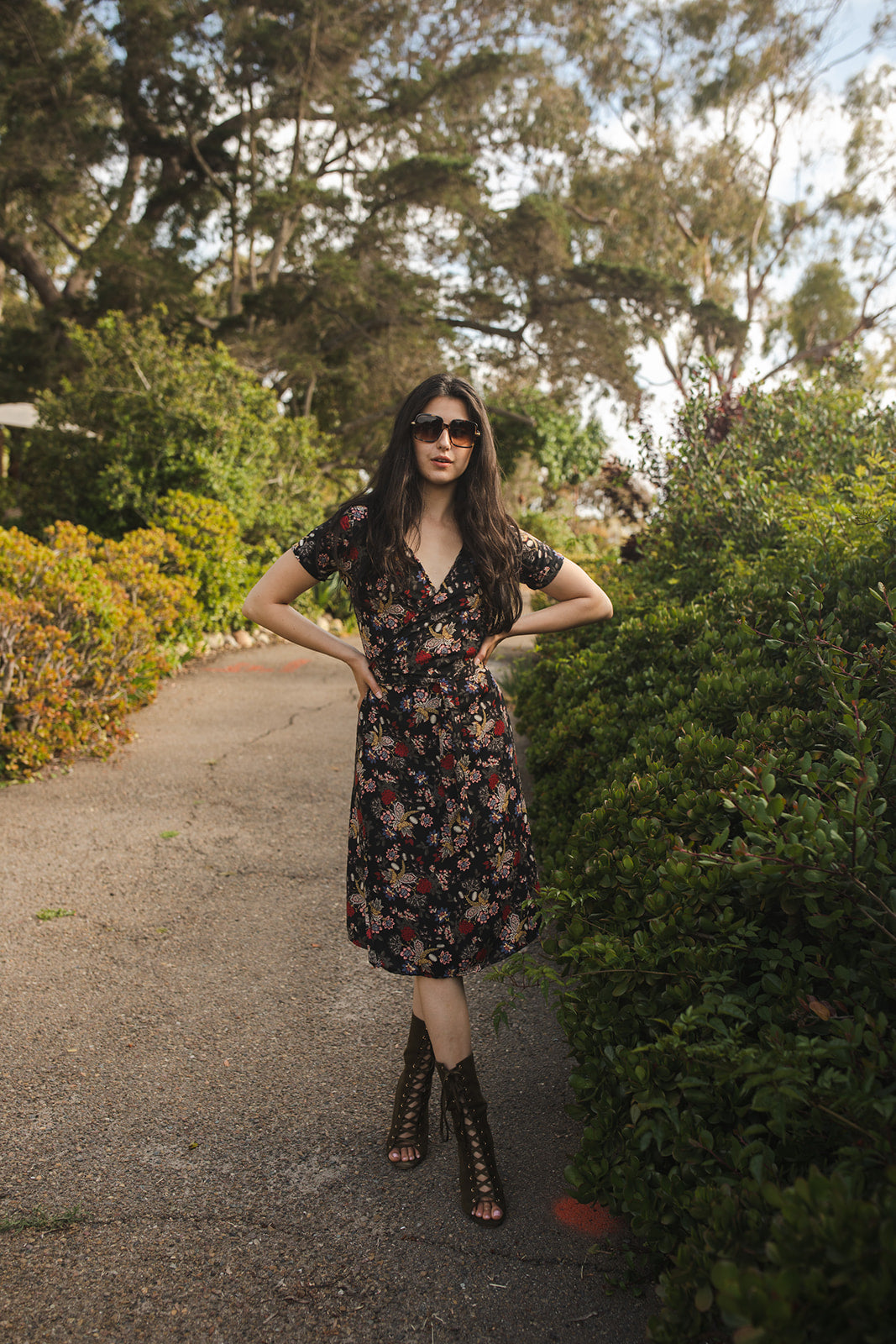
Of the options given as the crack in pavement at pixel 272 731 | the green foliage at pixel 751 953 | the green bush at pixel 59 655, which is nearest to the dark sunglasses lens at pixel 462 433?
the green foliage at pixel 751 953

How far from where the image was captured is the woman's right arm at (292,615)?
2260 mm

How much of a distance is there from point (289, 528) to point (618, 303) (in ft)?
31.0

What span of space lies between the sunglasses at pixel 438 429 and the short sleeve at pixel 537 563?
12.4 inches

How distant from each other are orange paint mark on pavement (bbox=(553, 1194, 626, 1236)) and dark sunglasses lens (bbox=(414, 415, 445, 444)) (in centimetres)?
189

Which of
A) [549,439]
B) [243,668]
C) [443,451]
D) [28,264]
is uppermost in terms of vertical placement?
[28,264]

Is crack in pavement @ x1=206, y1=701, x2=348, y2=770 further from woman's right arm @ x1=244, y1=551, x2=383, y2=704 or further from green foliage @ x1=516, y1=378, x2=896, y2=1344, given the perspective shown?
woman's right arm @ x1=244, y1=551, x2=383, y2=704

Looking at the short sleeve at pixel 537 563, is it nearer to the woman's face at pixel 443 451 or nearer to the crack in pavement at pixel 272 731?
the woman's face at pixel 443 451

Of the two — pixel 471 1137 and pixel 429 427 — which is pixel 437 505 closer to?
pixel 429 427

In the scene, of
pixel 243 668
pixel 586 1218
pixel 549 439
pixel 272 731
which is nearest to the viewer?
pixel 586 1218

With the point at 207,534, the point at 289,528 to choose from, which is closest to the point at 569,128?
the point at 289,528

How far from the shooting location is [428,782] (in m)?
2.18

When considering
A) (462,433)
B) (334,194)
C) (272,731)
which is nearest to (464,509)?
(462,433)

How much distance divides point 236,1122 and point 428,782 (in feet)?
3.76

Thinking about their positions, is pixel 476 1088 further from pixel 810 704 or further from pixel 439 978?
pixel 810 704
